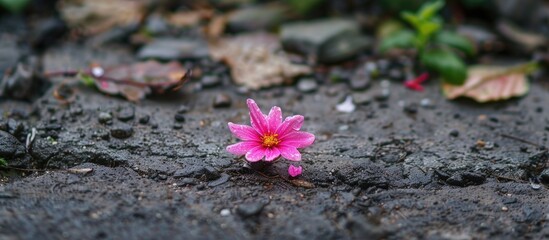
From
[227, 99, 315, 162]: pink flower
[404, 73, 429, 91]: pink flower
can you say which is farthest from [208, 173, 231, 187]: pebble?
[404, 73, 429, 91]: pink flower

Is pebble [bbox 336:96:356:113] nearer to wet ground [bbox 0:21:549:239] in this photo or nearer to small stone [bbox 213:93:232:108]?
wet ground [bbox 0:21:549:239]

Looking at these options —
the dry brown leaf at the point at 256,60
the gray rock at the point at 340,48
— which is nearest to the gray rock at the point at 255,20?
the dry brown leaf at the point at 256,60

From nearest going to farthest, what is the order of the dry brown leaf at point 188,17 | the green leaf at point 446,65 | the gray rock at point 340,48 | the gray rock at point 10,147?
the gray rock at point 10,147, the green leaf at point 446,65, the gray rock at point 340,48, the dry brown leaf at point 188,17

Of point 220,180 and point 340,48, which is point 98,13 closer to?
point 340,48

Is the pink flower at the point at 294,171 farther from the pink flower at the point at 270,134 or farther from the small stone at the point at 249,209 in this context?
the small stone at the point at 249,209

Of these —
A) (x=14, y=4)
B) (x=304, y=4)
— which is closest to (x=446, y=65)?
(x=304, y=4)
